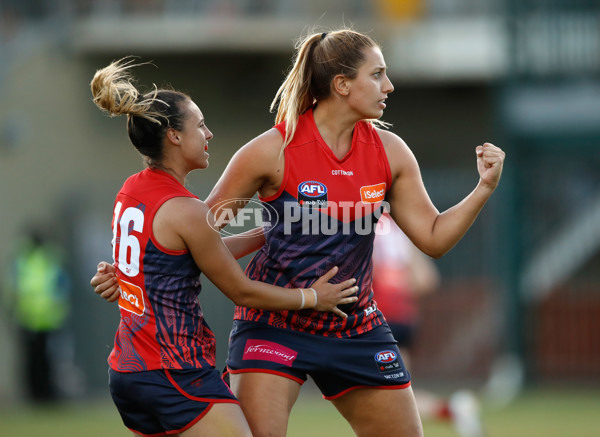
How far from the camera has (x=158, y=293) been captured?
4320 mm

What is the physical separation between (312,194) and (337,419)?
6188 millimetres

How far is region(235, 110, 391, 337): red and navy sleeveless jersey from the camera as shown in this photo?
4703 mm

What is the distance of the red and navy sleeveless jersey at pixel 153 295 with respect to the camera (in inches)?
170

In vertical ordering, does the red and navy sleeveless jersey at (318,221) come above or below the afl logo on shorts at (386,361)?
above

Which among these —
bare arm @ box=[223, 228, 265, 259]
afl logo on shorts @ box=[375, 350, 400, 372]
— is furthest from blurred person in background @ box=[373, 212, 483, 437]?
afl logo on shorts @ box=[375, 350, 400, 372]

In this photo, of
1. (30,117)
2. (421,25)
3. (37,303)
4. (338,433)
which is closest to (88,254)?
(37,303)

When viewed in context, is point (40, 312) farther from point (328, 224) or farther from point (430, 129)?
point (328, 224)

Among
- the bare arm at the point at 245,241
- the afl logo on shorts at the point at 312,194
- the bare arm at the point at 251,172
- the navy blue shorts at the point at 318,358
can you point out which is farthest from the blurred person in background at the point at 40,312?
the afl logo on shorts at the point at 312,194

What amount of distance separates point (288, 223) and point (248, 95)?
13817 millimetres

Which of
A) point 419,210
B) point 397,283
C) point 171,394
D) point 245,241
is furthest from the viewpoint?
point 397,283

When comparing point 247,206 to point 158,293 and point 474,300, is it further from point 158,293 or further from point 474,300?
point 474,300

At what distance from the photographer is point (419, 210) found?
495cm

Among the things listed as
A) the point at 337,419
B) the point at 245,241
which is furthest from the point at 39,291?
the point at 245,241

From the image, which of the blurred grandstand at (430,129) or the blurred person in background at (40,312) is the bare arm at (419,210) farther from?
the blurred person in background at (40,312)
